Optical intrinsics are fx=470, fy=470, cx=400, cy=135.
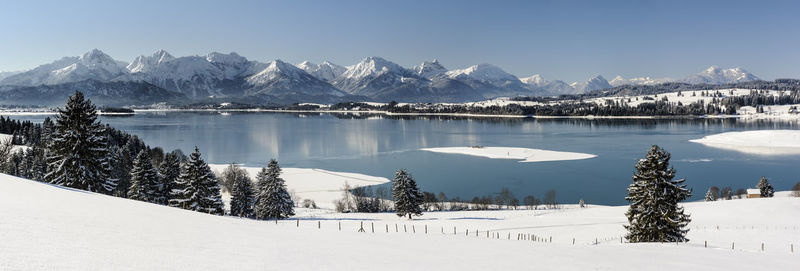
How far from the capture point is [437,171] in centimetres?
7050

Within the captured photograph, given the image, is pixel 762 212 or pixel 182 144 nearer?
pixel 762 212

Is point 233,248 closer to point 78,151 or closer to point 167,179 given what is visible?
point 78,151

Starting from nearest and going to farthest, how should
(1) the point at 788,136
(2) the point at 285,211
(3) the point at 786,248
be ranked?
(3) the point at 786,248, (2) the point at 285,211, (1) the point at 788,136

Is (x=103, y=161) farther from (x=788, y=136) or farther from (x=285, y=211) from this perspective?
(x=788, y=136)

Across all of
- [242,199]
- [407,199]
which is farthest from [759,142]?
[242,199]

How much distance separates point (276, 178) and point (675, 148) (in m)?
85.0

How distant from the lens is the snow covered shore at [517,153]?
3206 inches

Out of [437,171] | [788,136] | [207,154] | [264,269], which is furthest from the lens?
[788,136]

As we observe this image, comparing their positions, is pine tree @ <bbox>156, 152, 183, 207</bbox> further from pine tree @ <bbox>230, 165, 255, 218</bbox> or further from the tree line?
pine tree @ <bbox>230, 165, 255, 218</bbox>

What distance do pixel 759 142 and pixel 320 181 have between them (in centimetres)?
9597

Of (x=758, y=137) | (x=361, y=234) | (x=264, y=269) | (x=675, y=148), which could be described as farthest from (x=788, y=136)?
(x=264, y=269)

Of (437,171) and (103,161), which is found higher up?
(103,161)

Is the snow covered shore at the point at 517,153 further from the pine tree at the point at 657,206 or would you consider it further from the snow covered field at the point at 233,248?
the snow covered field at the point at 233,248

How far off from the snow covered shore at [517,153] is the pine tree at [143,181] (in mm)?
56999
